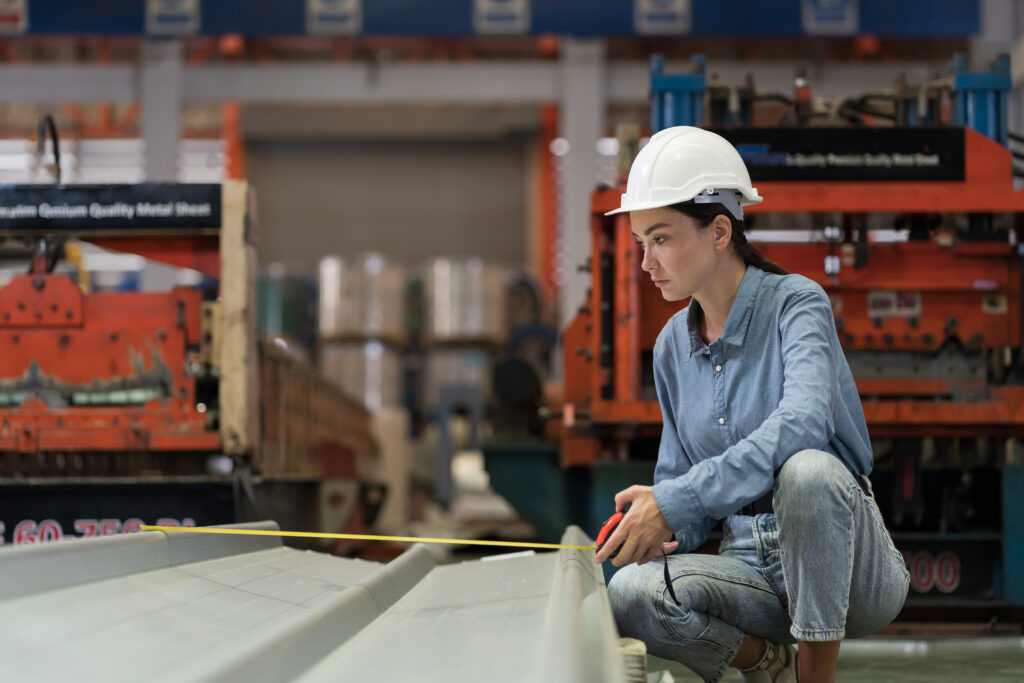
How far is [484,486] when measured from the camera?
10.2 meters

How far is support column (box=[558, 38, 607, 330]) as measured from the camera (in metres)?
9.91

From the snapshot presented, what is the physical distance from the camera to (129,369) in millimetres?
4508

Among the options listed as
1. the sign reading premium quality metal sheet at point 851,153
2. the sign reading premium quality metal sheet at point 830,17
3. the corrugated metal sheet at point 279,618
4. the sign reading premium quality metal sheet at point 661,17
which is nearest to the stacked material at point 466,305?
the sign reading premium quality metal sheet at point 661,17

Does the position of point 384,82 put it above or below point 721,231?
above

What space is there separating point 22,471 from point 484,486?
5916 mm

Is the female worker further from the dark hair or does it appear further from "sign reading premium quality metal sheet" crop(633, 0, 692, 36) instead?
"sign reading premium quality metal sheet" crop(633, 0, 692, 36)

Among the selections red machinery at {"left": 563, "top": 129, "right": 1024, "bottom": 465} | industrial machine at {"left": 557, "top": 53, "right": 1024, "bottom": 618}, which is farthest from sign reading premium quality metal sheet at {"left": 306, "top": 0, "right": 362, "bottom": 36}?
red machinery at {"left": 563, "top": 129, "right": 1024, "bottom": 465}

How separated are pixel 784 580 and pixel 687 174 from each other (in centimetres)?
84

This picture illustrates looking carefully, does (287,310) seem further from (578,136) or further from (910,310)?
(910,310)

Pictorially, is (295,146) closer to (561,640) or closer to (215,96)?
(215,96)

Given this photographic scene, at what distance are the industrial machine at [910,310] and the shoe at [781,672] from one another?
1.72 m

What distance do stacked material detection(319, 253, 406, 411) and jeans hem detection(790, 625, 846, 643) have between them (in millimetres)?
9701

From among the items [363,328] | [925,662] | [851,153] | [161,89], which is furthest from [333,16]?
[925,662]

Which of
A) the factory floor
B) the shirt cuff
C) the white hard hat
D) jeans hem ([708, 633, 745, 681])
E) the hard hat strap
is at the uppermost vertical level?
the white hard hat
